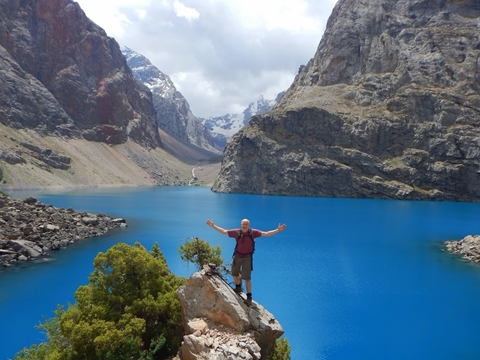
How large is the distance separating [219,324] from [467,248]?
148ft

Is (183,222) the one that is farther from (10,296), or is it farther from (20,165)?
(20,165)

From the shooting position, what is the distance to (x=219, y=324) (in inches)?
579

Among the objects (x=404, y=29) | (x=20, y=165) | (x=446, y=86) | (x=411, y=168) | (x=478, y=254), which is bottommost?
(x=20, y=165)

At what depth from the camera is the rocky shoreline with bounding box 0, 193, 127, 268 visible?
136 ft

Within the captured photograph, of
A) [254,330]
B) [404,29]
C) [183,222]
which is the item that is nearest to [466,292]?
[254,330]

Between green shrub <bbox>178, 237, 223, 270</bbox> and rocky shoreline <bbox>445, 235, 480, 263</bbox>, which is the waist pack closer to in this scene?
green shrub <bbox>178, 237, 223, 270</bbox>

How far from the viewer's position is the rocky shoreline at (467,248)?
152 ft

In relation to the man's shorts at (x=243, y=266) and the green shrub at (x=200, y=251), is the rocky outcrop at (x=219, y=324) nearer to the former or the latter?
the man's shorts at (x=243, y=266)

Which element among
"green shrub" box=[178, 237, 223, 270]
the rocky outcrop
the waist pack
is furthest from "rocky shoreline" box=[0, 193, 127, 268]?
the waist pack

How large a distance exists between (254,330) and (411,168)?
150m

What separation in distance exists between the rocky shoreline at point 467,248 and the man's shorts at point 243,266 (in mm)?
40338

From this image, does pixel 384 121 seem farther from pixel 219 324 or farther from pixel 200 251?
pixel 219 324

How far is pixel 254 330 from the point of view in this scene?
14.7m

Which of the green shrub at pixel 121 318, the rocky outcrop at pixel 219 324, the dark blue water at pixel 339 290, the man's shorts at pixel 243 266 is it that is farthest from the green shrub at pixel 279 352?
the dark blue water at pixel 339 290
